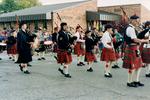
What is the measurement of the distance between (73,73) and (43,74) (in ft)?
3.42

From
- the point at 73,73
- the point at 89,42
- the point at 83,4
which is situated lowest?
the point at 73,73

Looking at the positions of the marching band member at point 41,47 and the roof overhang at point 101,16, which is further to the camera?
the roof overhang at point 101,16

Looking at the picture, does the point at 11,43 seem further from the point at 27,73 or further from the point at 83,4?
the point at 83,4

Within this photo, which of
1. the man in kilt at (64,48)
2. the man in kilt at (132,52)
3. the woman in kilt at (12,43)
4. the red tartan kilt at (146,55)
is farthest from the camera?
the woman in kilt at (12,43)

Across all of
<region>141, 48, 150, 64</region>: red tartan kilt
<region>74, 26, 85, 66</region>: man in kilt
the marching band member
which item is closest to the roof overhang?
the marching band member

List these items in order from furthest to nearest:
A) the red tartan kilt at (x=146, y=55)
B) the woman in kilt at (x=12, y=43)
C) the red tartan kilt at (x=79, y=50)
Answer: the woman in kilt at (x=12, y=43), the red tartan kilt at (x=79, y=50), the red tartan kilt at (x=146, y=55)

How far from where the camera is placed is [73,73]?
11750 millimetres

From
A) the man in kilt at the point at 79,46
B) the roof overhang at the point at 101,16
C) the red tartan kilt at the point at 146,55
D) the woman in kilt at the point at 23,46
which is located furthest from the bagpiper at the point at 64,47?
the roof overhang at the point at 101,16

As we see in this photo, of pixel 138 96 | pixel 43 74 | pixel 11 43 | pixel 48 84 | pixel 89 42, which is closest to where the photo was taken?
pixel 138 96

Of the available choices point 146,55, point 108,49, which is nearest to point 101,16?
point 146,55

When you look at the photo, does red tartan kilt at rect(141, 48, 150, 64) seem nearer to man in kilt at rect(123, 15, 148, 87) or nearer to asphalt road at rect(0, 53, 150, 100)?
asphalt road at rect(0, 53, 150, 100)

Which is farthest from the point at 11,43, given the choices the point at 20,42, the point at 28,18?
the point at 28,18

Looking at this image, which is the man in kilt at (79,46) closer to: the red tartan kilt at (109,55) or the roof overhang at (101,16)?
the red tartan kilt at (109,55)

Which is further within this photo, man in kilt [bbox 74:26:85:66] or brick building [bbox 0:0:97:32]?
brick building [bbox 0:0:97:32]
